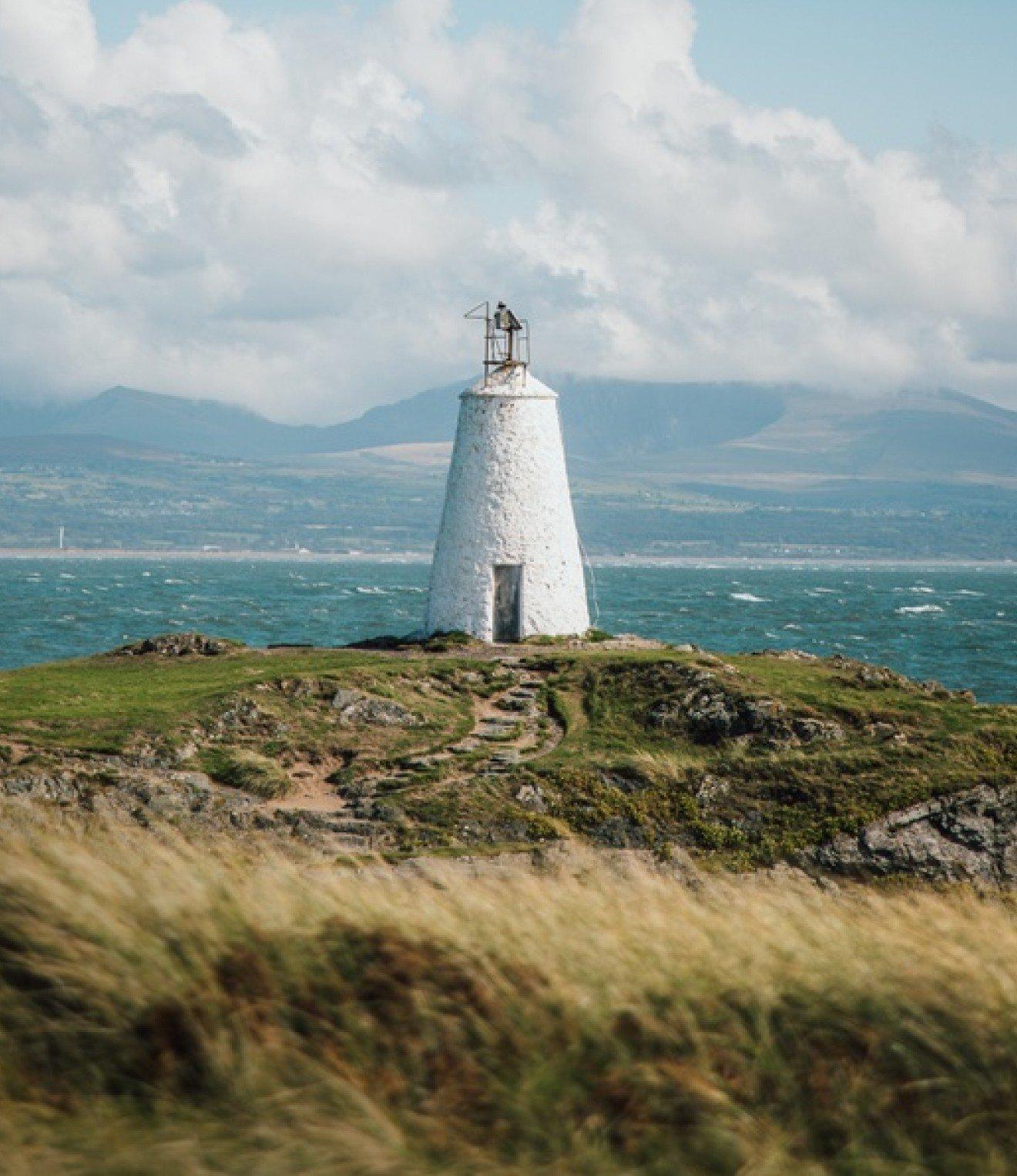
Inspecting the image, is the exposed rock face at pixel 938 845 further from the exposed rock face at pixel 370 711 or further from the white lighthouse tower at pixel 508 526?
the white lighthouse tower at pixel 508 526

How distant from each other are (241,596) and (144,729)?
378 ft

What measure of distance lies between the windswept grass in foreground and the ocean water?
5132cm

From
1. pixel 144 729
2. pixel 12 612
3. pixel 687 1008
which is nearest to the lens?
pixel 687 1008

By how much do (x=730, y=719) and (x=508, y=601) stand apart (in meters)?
Answer: 9.28

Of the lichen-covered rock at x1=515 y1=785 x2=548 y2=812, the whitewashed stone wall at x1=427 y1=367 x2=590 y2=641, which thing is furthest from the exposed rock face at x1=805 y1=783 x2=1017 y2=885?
the whitewashed stone wall at x1=427 y1=367 x2=590 y2=641

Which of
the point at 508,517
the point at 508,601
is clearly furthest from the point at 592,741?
the point at 508,517

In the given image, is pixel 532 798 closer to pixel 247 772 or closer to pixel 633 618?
pixel 247 772

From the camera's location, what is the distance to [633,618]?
106562 mm

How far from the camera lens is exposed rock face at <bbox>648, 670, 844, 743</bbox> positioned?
29.7 metres

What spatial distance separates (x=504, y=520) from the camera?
1491 inches

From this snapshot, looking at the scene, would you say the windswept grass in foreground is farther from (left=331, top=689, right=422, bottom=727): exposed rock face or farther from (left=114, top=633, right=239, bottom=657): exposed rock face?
(left=114, top=633, right=239, bottom=657): exposed rock face

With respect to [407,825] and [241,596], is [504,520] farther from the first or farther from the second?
[241,596]

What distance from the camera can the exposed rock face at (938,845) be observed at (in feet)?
86.1

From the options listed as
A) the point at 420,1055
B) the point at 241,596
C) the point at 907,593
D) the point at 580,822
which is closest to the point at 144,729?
the point at 580,822
